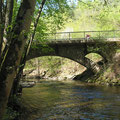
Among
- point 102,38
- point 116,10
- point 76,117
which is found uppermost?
→ point 116,10

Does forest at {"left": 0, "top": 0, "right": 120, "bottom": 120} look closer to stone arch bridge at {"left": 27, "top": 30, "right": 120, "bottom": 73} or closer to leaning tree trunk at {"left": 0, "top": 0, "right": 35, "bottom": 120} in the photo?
leaning tree trunk at {"left": 0, "top": 0, "right": 35, "bottom": 120}

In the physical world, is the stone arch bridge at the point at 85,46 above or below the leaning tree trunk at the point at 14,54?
above

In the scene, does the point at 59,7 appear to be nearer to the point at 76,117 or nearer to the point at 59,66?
the point at 76,117

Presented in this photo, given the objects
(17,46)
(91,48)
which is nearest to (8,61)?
(17,46)

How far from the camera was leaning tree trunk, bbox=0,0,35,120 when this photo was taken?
2.94 meters

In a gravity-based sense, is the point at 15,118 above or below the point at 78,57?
below

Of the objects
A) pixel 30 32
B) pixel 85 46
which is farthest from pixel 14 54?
pixel 85 46

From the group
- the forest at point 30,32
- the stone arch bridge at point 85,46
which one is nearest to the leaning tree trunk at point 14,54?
the forest at point 30,32

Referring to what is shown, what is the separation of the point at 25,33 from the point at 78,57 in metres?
17.2

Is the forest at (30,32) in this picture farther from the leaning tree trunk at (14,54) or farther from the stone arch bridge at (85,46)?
the stone arch bridge at (85,46)

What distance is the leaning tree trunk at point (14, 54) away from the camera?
2939 millimetres

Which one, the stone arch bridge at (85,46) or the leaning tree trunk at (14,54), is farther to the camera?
the stone arch bridge at (85,46)

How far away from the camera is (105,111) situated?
768 centimetres

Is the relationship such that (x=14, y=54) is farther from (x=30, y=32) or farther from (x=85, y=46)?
(x=85, y=46)
